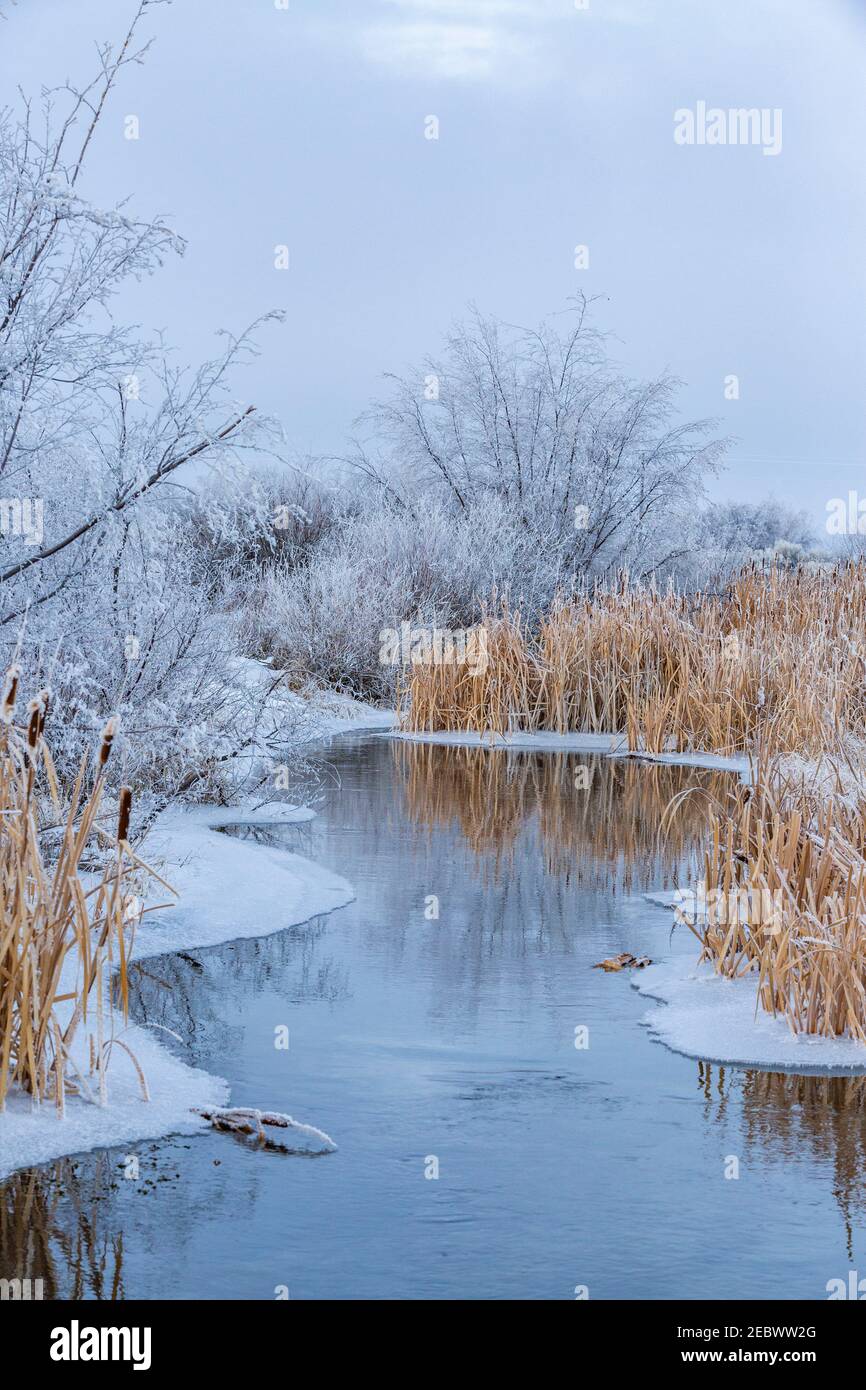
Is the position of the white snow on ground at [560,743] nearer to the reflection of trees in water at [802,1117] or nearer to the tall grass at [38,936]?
the reflection of trees in water at [802,1117]

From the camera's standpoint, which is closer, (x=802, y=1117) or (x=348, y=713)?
(x=802, y=1117)

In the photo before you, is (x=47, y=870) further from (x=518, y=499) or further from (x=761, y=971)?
(x=518, y=499)

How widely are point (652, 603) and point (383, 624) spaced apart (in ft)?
15.4

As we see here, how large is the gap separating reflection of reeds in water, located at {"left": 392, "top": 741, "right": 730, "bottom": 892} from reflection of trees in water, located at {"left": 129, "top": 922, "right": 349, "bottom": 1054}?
1.61 metres

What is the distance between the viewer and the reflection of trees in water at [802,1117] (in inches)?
129

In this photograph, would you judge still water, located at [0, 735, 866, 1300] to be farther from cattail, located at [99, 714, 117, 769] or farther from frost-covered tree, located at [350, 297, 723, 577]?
frost-covered tree, located at [350, 297, 723, 577]

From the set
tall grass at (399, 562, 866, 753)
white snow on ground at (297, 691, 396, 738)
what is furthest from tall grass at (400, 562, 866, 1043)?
white snow on ground at (297, 691, 396, 738)

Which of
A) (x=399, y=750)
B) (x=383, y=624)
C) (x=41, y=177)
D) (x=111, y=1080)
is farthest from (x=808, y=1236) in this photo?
(x=383, y=624)

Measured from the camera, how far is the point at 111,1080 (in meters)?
3.67

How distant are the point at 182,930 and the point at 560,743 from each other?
22.4 ft

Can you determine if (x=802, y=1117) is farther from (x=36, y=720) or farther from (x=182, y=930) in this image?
(x=182, y=930)

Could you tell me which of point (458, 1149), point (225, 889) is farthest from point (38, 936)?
point (225, 889)

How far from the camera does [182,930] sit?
17.7 feet

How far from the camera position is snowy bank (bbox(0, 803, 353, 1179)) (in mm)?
3350
